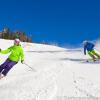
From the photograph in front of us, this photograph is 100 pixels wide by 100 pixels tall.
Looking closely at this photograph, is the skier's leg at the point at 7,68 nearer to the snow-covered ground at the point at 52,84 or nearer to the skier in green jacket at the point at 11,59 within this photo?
the skier in green jacket at the point at 11,59

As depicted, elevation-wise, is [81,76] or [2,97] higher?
[81,76]

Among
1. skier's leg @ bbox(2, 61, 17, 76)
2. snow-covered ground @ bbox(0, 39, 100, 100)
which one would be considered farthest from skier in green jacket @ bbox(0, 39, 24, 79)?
snow-covered ground @ bbox(0, 39, 100, 100)

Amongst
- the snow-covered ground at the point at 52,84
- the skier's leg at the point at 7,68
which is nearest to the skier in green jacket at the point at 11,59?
the skier's leg at the point at 7,68

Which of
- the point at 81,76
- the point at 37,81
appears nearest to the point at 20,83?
the point at 37,81

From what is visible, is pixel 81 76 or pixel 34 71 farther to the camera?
pixel 34 71

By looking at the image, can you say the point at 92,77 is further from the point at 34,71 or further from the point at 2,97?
the point at 2,97

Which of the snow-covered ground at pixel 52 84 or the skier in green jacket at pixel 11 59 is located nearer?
the snow-covered ground at pixel 52 84

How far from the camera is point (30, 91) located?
13648mm

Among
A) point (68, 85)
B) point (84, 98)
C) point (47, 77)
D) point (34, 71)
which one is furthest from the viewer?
point (34, 71)

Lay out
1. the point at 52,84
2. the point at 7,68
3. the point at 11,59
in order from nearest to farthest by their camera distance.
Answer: the point at 52,84, the point at 7,68, the point at 11,59

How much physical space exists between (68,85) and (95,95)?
6.01 feet

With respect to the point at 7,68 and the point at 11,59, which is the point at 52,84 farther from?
the point at 11,59

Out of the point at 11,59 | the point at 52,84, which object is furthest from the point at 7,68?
the point at 52,84

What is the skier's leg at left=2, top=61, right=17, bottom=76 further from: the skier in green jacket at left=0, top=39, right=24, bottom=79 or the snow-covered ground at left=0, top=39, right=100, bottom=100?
the snow-covered ground at left=0, top=39, right=100, bottom=100
